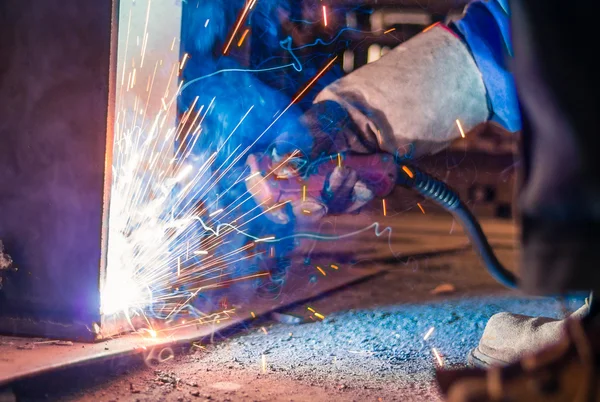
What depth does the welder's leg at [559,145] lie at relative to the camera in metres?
0.87

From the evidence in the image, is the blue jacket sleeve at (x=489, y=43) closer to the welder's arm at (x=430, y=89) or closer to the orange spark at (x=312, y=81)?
the welder's arm at (x=430, y=89)

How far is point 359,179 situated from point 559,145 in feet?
4.19

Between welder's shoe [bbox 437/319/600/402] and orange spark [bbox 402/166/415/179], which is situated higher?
welder's shoe [bbox 437/319/600/402]

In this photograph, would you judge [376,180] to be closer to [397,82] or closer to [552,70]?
[397,82]

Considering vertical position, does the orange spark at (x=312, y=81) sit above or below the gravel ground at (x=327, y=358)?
above

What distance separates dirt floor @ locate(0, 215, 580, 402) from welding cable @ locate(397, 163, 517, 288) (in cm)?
47

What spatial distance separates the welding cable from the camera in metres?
2.28

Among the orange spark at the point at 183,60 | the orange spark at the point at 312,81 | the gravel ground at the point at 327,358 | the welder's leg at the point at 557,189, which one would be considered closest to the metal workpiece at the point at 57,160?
the gravel ground at the point at 327,358

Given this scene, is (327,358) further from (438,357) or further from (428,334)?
(428,334)

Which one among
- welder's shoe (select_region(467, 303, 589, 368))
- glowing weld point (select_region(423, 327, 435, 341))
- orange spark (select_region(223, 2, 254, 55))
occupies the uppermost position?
orange spark (select_region(223, 2, 254, 55))

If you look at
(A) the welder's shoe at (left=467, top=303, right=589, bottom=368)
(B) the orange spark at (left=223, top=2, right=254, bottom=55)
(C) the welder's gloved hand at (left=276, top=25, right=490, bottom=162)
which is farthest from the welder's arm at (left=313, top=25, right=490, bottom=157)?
(B) the orange spark at (left=223, top=2, right=254, bottom=55)

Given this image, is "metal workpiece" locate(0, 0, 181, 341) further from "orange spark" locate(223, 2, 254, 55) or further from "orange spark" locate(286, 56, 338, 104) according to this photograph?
"orange spark" locate(286, 56, 338, 104)

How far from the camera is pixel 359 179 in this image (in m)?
2.17

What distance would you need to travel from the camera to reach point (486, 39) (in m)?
1.94
